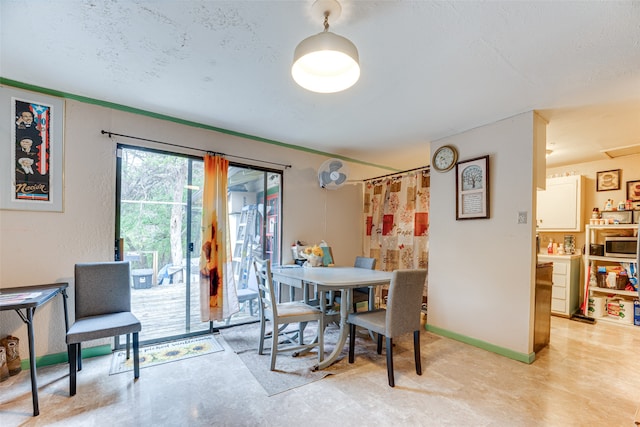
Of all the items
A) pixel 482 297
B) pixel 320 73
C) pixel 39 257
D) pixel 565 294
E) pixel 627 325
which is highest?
pixel 320 73

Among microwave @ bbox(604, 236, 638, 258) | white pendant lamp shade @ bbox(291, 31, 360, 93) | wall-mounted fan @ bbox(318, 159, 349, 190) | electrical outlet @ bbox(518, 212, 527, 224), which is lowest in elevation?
microwave @ bbox(604, 236, 638, 258)

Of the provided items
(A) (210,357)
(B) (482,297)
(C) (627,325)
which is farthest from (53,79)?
(C) (627,325)

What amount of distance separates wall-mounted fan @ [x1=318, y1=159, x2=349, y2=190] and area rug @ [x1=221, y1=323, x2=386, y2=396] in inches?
79.0

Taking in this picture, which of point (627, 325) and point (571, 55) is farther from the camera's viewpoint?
point (627, 325)

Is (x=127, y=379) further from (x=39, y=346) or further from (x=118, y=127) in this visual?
(x=118, y=127)

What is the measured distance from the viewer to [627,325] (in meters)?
3.73

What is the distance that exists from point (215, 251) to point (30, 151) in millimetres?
1791

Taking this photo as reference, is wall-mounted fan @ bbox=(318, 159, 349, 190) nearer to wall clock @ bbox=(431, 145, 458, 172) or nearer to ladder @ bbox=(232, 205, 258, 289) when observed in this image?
ladder @ bbox=(232, 205, 258, 289)

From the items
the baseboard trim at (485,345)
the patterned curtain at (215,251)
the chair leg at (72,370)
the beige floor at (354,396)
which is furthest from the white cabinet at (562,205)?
the chair leg at (72,370)

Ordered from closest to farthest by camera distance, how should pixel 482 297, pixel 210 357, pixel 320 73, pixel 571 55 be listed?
pixel 320 73 < pixel 571 55 < pixel 210 357 < pixel 482 297

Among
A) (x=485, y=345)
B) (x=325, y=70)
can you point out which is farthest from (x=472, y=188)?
(x=325, y=70)

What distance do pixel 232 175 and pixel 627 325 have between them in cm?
556

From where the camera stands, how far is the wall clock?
332cm

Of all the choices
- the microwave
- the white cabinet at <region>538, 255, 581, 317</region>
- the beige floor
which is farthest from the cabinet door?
the beige floor
